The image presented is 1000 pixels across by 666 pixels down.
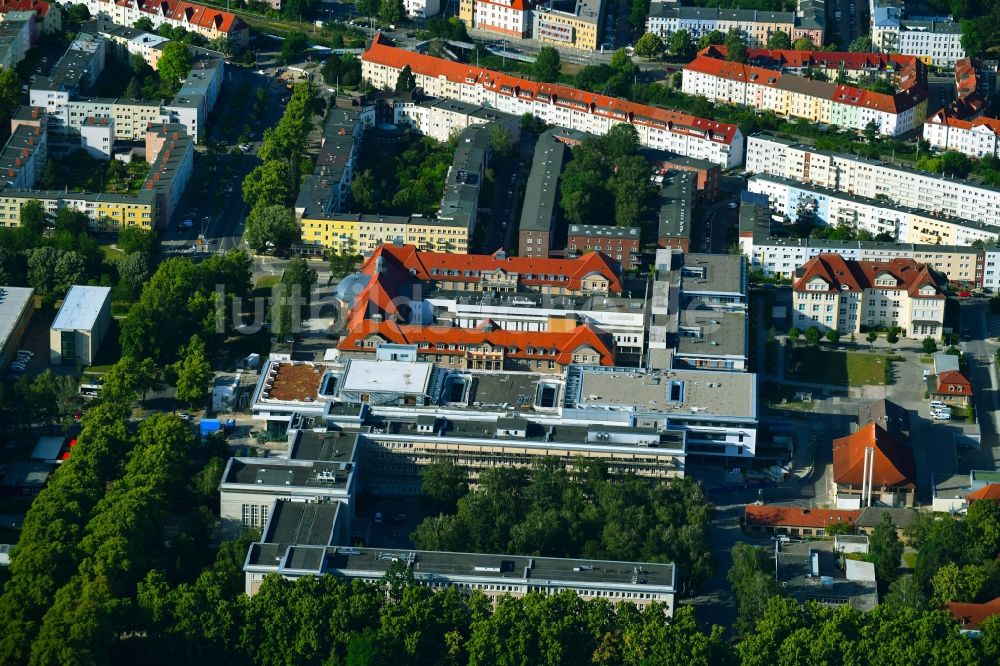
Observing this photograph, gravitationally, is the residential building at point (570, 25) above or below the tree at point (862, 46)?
below

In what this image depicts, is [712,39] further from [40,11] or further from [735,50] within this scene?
[40,11]

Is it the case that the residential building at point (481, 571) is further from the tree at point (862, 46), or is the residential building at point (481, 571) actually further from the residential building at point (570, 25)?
the tree at point (862, 46)

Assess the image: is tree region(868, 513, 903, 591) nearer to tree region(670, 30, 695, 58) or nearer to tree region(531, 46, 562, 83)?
tree region(531, 46, 562, 83)

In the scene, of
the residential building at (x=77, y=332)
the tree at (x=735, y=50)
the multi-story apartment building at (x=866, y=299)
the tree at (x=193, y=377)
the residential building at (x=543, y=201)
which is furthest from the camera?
the tree at (x=735, y=50)

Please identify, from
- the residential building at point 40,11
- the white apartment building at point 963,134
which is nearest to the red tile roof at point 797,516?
the white apartment building at point 963,134

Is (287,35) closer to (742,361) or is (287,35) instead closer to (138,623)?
(742,361)

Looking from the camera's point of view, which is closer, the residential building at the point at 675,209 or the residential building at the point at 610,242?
the residential building at the point at 610,242
